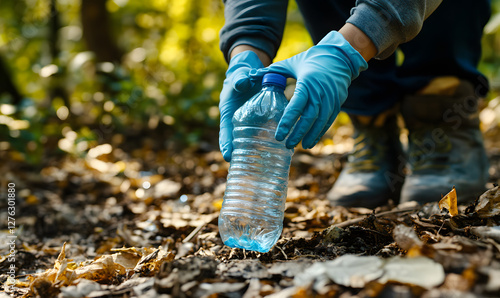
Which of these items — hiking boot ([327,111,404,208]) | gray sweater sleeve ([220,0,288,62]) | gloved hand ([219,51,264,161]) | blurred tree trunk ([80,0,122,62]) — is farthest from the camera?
blurred tree trunk ([80,0,122,62])

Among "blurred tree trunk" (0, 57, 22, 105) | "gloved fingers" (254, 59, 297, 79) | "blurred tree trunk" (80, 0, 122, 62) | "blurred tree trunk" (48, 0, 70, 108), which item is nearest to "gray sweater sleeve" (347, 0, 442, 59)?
"gloved fingers" (254, 59, 297, 79)

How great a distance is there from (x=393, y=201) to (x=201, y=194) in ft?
4.22

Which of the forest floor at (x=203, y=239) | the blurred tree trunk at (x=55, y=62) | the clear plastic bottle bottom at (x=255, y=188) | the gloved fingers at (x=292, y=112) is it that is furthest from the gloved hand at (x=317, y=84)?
the blurred tree trunk at (x=55, y=62)

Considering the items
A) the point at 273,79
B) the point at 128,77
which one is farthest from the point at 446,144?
the point at 128,77

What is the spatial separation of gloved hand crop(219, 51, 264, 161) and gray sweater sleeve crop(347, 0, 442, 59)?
0.45m

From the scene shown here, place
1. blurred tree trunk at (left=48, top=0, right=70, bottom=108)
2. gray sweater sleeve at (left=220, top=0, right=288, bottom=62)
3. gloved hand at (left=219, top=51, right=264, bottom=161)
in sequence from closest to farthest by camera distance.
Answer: gloved hand at (left=219, top=51, right=264, bottom=161), gray sweater sleeve at (left=220, top=0, right=288, bottom=62), blurred tree trunk at (left=48, top=0, right=70, bottom=108)

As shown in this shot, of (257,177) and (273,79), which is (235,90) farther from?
(257,177)

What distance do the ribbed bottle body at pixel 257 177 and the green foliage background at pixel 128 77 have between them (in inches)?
81.6

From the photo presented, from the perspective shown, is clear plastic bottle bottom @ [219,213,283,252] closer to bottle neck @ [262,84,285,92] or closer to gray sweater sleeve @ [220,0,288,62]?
bottle neck @ [262,84,285,92]

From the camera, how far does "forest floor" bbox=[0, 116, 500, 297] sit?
980 mm

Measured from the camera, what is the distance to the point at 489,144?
384 centimetres

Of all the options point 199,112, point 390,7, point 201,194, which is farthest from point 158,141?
point 390,7

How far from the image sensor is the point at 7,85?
433 centimetres

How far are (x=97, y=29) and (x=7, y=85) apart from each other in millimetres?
1376
